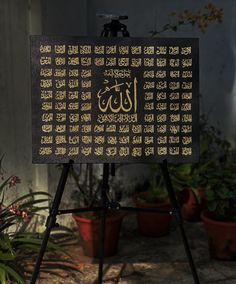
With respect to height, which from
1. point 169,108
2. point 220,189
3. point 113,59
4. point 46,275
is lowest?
point 46,275

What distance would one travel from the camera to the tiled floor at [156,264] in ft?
12.5

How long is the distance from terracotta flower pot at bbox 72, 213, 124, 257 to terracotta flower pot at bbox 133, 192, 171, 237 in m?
0.45

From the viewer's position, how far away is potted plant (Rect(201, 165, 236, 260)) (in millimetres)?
3992

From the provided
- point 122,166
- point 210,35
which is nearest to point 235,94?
point 210,35

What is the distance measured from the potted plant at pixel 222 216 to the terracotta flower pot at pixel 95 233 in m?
0.71

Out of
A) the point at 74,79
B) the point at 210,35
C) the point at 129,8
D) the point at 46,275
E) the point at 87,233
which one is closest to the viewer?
the point at 74,79

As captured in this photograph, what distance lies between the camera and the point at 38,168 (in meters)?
4.44

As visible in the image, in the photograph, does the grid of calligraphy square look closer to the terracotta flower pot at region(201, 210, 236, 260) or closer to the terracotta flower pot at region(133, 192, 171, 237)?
the terracotta flower pot at region(201, 210, 236, 260)

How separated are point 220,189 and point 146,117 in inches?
51.9

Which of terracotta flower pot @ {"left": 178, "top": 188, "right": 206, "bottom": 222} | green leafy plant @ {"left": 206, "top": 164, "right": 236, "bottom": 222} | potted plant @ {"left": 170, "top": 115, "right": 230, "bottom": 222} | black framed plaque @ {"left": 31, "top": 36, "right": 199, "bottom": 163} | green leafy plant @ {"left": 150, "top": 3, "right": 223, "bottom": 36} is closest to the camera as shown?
black framed plaque @ {"left": 31, "top": 36, "right": 199, "bottom": 163}

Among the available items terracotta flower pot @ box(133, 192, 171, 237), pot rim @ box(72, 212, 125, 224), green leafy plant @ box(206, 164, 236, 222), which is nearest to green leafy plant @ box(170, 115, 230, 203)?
green leafy plant @ box(206, 164, 236, 222)

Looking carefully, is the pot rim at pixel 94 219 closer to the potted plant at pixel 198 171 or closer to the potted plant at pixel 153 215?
the potted plant at pixel 153 215

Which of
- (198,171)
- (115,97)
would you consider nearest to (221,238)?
(198,171)

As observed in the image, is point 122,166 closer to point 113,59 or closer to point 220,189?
point 220,189
